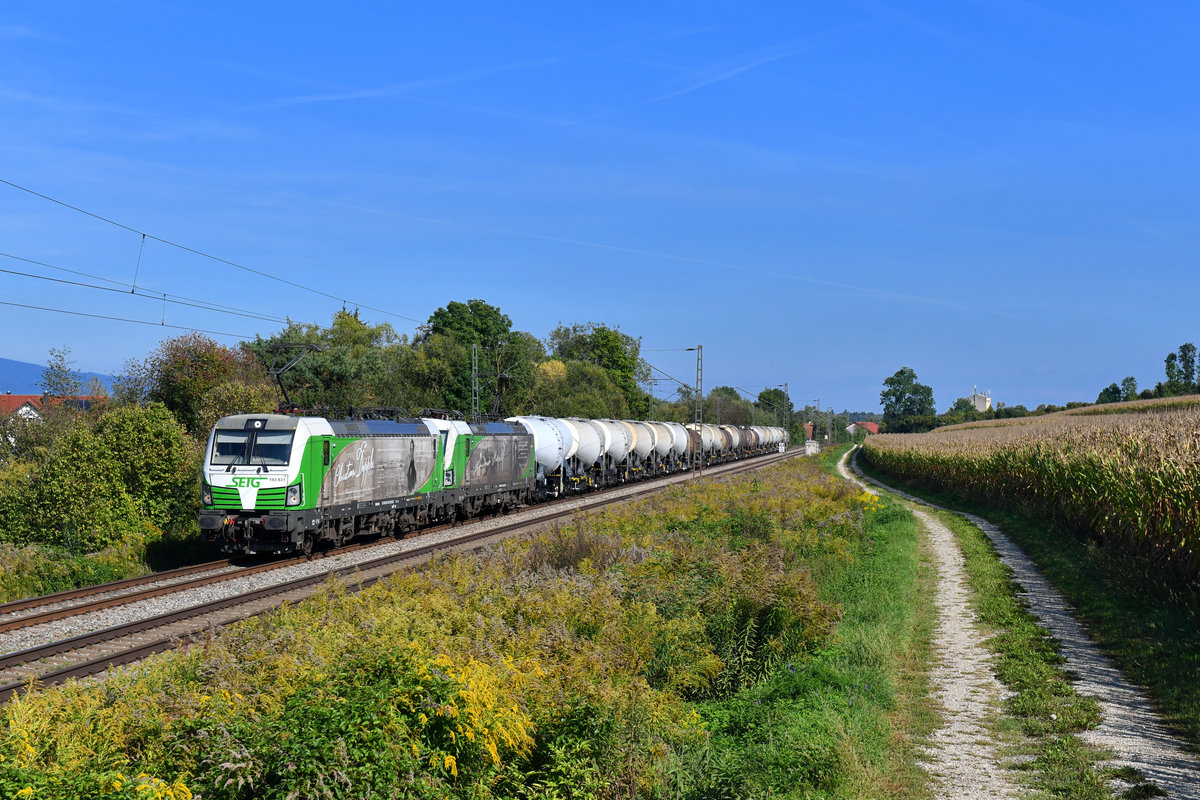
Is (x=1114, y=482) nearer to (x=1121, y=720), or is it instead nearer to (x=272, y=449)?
(x=1121, y=720)

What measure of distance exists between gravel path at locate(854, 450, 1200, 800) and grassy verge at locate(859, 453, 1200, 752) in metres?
0.18

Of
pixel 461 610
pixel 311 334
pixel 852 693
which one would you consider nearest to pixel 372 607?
pixel 461 610

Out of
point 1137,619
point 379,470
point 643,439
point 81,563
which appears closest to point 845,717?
point 1137,619

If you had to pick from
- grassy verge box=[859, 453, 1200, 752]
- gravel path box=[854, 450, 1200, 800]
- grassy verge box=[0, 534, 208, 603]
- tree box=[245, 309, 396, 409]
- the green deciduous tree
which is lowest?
grassy verge box=[0, 534, 208, 603]

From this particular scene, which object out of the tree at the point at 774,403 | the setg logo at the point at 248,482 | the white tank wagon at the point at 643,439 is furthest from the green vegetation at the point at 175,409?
the tree at the point at 774,403

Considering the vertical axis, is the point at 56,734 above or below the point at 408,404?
below

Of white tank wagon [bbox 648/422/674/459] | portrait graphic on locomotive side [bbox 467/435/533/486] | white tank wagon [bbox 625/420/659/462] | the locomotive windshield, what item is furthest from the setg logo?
white tank wagon [bbox 648/422/674/459]

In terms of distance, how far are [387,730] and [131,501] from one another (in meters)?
23.8

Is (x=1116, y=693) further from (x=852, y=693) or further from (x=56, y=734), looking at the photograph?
(x=56, y=734)

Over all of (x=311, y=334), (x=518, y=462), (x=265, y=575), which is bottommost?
(x=265, y=575)

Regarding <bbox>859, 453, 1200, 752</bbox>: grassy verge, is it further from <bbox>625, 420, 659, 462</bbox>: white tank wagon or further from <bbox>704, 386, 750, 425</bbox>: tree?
<bbox>704, 386, 750, 425</bbox>: tree

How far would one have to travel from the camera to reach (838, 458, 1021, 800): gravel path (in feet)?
26.1

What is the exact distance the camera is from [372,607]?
11180 millimetres

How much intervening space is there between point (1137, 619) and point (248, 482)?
18.8 metres
